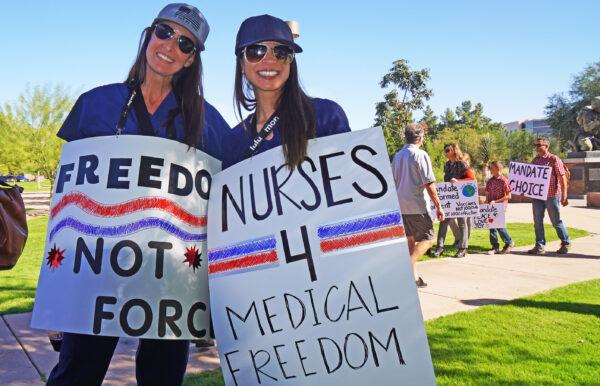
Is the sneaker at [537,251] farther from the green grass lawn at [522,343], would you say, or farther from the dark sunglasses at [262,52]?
the dark sunglasses at [262,52]

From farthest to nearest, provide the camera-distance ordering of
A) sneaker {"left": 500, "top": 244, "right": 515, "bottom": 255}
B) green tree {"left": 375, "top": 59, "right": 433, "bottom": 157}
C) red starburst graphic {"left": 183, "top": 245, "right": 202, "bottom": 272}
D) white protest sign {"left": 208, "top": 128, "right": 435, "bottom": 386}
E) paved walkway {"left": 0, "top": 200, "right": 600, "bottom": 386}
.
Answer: green tree {"left": 375, "top": 59, "right": 433, "bottom": 157} → sneaker {"left": 500, "top": 244, "right": 515, "bottom": 255} → paved walkway {"left": 0, "top": 200, "right": 600, "bottom": 386} → red starburst graphic {"left": 183, "top": 245, "right": 202, "bottom": 272} → white protest sign {"left": 208, "top": 128, "right": 435, "bottom": 386}

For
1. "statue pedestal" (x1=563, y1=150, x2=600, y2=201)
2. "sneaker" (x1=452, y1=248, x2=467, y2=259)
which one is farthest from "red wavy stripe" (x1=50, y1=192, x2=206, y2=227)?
"statue pedestal" (x1=563, y1=150, x2=600, y2=201)

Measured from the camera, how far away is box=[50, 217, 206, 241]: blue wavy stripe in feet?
6.50

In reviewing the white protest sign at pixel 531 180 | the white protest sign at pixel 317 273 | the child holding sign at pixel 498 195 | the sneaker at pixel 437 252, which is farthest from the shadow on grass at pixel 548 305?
the white protest sign at pixel 317 273

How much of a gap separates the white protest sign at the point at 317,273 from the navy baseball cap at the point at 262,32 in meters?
0.49

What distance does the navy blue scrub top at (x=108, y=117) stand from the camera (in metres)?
2.12

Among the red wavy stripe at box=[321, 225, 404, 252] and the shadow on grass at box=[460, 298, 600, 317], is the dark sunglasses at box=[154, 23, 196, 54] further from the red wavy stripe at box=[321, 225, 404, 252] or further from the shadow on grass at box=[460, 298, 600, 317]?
the shadow on grass at box=[460, 298, 600, 317]

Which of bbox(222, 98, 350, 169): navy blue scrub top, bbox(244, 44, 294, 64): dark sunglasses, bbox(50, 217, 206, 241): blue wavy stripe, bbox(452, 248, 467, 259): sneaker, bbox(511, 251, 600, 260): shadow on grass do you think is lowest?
bbox(511, 251, 600, 260): shadow on grass

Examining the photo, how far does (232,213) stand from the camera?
6.81ft

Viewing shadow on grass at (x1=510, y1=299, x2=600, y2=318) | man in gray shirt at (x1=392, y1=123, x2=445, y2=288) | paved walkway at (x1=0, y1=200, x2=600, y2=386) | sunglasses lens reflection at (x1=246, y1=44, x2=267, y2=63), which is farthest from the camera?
man in gray shirt at (x1=392, y1=123, x2=445, y2=288)

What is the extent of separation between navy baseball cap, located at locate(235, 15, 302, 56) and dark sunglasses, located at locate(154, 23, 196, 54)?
0.21 meters

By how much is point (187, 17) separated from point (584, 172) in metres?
24.6

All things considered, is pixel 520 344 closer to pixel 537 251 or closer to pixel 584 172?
pixel 537 251

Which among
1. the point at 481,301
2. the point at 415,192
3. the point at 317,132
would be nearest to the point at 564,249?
the point at 481,301
